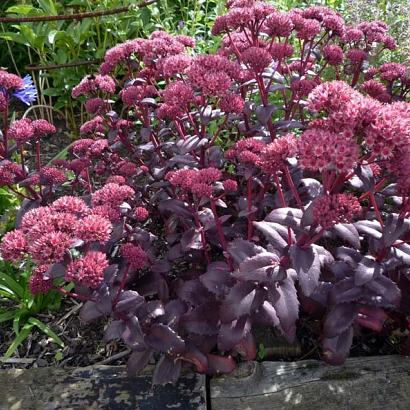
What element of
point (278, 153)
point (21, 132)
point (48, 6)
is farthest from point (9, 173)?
point (48, 6)

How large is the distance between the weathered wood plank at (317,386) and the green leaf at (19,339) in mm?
910

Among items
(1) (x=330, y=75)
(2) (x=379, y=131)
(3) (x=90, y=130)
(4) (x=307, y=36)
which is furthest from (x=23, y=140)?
(1) (x=330, y=75)

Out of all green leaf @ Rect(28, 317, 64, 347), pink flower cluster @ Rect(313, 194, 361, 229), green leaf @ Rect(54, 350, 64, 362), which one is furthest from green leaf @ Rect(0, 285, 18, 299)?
pink flower cluster @ Rect(313, 194, 361, 229)

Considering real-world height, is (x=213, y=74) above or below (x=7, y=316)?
above

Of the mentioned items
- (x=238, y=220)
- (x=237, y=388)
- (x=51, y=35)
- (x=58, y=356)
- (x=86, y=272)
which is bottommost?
(x=58, y=356)

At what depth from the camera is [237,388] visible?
1876 millimetres

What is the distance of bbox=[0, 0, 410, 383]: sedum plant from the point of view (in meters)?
1.50

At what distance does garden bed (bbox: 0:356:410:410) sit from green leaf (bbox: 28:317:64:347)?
0.26 meters

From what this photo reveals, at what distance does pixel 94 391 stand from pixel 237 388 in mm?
535

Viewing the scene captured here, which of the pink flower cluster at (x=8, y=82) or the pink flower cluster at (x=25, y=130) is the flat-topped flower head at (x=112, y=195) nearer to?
the pink flower cluster at (x=25, y=130)

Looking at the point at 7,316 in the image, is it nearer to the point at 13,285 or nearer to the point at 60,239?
the point at 13,285

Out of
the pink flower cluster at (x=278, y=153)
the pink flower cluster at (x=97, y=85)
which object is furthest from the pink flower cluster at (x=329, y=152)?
the pink flower cluster at (x=97, y=85)

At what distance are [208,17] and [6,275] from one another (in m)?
2.47

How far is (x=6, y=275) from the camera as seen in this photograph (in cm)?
241
